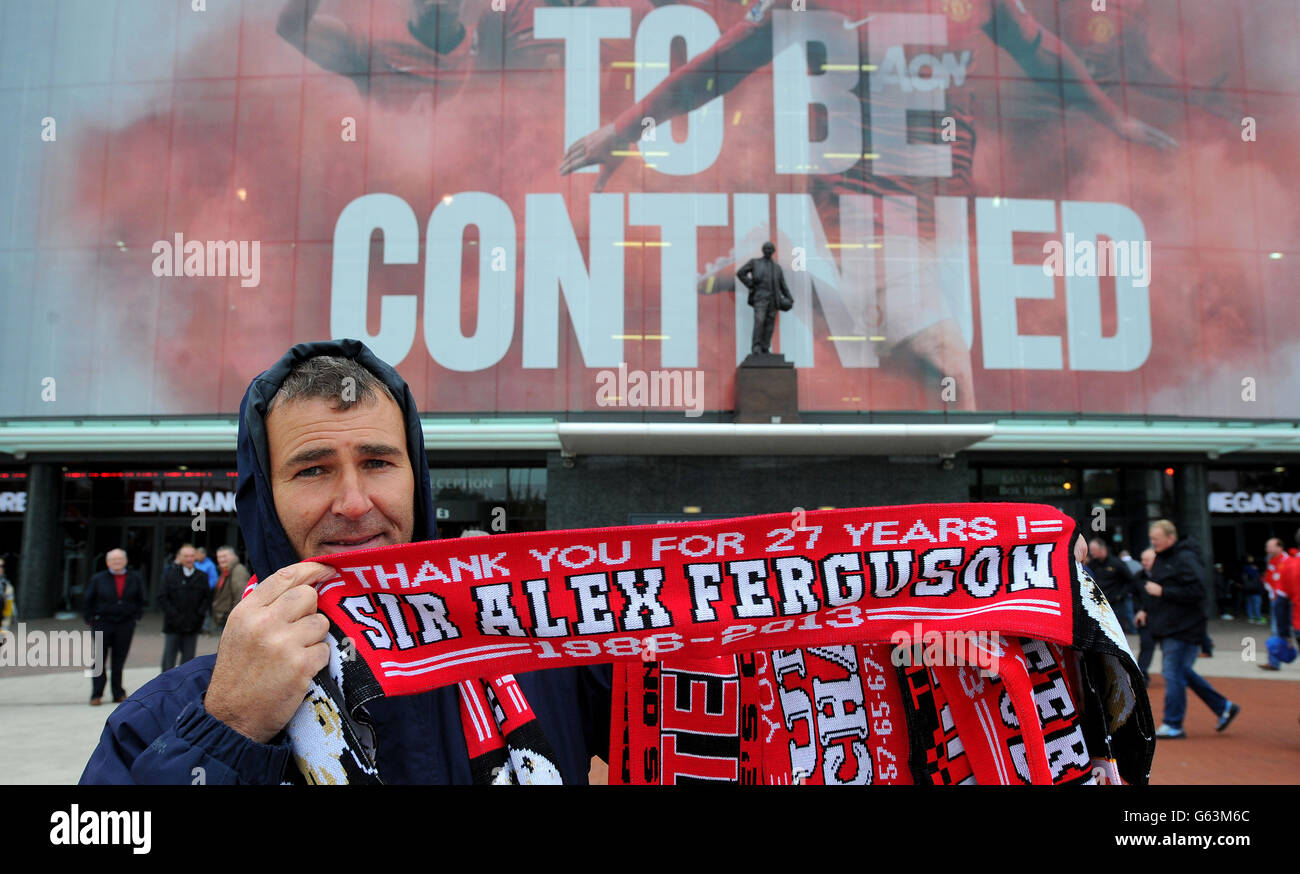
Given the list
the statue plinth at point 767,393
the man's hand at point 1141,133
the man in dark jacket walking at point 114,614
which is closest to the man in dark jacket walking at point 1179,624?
the statue plinth at point 767,393

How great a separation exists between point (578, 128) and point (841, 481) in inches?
389

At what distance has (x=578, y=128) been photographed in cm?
1780

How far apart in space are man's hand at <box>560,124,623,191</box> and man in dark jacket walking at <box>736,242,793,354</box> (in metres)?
4.11

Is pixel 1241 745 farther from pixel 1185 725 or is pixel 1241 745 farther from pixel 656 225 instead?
pixel 656 225

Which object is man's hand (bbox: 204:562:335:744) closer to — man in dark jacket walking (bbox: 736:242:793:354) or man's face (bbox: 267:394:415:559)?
man's face (bbox: 267:394:415:559)

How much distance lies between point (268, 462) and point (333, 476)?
15 centimetres

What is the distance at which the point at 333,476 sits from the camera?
1.59m

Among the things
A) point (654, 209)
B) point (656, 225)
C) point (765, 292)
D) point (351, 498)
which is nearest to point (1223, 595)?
point (765, 292)

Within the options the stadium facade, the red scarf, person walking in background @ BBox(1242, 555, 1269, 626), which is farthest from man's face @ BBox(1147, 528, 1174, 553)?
person walking in background @ BBox(1242, 555, 1269, 626)

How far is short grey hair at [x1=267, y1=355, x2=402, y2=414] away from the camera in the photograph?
162 cm

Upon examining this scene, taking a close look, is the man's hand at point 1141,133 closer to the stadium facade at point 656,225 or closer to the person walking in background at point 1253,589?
the stadium facade at point 656,225

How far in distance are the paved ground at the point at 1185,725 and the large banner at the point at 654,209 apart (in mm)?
7794
